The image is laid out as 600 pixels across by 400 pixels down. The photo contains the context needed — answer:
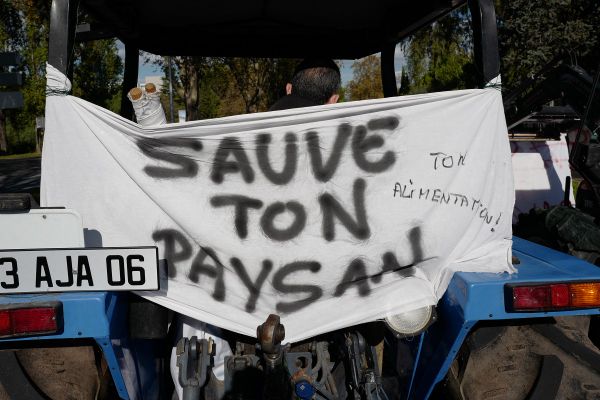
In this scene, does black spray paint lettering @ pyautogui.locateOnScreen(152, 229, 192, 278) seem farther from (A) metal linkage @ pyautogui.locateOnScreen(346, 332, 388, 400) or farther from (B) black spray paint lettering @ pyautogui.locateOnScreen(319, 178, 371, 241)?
(A) metal linkage @ pyautogui.locateOnScreen(346, 332, 388, 400)

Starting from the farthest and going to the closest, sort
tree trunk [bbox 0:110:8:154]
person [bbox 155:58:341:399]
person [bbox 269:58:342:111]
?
tree trunk [bbox 0:110:8:154], person [bbox 269:58:342:111], person [bbox 155:58:341:399]

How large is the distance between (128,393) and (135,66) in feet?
8.96

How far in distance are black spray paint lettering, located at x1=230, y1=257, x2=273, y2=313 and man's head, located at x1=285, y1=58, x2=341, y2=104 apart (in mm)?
986

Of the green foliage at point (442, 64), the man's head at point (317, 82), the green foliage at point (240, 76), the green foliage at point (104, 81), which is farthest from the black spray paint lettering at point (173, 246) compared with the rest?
the green foliage at point (104, 81)

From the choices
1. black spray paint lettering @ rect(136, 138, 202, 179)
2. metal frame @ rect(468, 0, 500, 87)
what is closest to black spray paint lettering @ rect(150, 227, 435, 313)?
black spray paint lettering @ rect(136, 138, 202, 179)

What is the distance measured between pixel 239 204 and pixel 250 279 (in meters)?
0.33

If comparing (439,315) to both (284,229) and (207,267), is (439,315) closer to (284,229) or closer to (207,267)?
(284,229)

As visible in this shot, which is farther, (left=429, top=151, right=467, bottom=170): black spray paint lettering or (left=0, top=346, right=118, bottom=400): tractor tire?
(left=429, top=151, right=467, bottom=170): black spray paint lettering

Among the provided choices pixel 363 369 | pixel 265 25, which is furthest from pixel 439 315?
pixel 265 25

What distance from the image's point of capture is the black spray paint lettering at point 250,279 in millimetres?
2594

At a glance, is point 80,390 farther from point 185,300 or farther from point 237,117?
point 237,117

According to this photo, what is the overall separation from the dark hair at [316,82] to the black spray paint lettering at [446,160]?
0.78 meters

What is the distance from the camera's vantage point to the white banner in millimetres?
2502

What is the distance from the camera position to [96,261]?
2.26m
